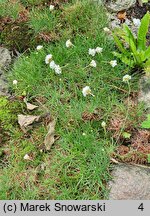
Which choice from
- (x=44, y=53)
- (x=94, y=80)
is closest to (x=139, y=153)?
(x=94, y=80)

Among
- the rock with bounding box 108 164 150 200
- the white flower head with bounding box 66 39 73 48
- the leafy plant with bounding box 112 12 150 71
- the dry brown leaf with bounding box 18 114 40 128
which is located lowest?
the rock with bounding box 108 164 150 200

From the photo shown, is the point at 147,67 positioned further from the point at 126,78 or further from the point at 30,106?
the point at 30,106

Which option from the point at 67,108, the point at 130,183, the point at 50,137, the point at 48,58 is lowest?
the point at 130,183

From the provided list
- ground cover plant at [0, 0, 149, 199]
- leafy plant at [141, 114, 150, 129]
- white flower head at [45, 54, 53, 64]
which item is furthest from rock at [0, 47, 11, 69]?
leafy plant at [141, 114, 150, 129]

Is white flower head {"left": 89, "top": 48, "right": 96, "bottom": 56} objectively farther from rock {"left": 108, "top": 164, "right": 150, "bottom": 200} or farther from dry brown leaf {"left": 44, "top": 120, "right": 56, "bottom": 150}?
rock {"left": 108, "top": 164, "right": 150, "bottom": 200}

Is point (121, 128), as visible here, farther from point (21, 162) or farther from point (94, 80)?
point (21, 162)

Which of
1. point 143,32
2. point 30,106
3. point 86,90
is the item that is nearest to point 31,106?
point 30,106
